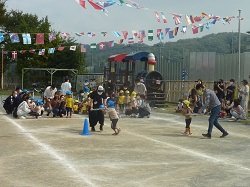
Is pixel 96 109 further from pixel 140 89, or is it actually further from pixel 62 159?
pixel 140 89

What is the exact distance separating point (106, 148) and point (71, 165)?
2.51 meters

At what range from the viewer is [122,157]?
10453 mm

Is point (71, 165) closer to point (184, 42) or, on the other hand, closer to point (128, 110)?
point (128, 110)

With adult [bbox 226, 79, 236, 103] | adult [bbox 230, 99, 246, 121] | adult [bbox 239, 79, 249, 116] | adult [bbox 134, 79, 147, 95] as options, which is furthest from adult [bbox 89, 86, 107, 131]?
adult [bbox 226, 79, 236, 103]

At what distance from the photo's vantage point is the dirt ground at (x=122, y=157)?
809cm

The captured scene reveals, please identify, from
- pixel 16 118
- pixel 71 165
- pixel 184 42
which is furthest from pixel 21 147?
pixel 184 42

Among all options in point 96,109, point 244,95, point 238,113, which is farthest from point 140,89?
point 96,109

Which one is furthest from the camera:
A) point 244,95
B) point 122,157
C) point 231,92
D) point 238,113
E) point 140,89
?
point 140,89

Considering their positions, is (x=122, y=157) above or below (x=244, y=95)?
below

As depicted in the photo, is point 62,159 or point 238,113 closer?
point 62,159

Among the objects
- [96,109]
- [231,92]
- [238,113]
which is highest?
[231,92]

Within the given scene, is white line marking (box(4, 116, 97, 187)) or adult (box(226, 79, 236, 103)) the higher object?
adult (box(226, 79, 236, 103))

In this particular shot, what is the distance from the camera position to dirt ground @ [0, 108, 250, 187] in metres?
8.09

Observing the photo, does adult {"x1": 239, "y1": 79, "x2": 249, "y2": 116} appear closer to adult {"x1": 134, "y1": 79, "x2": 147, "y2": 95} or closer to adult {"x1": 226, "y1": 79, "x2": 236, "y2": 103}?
adult {"x1": 226, "y1": 79, "x2": 236, "y2": 103}
